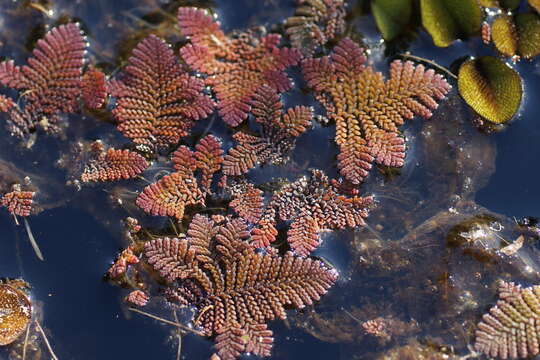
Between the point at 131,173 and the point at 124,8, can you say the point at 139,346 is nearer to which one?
the point at 131,173

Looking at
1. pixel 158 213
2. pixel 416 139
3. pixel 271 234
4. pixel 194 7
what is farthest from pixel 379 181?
pixel 194 7

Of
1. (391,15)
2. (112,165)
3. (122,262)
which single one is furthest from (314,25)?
(122,262)

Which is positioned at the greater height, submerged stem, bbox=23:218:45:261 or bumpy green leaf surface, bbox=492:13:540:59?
bumpy green leaf surface, bbox=492:13:540:59

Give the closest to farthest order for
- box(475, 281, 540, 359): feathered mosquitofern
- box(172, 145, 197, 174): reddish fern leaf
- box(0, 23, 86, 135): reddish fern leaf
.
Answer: box(475, 281, 540, 359): feathered mosquitofern
box(172, 145, 197, 174): reddish fern leaf
box(0, 23, 86, 135): reddish fern leaf

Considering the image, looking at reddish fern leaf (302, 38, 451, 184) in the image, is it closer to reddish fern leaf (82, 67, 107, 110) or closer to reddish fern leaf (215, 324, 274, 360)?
reddish fern leaf (215, 324, 274, 360)

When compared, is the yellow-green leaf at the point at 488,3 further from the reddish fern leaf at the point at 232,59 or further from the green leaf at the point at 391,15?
the reddish fern leaf at the point at 232,59

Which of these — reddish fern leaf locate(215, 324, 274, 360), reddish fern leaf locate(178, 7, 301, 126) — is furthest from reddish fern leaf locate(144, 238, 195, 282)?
reddish fern leaf locate(178, 7, 301, 126)

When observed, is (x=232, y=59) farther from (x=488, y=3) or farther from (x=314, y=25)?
(x=488, y=3)
